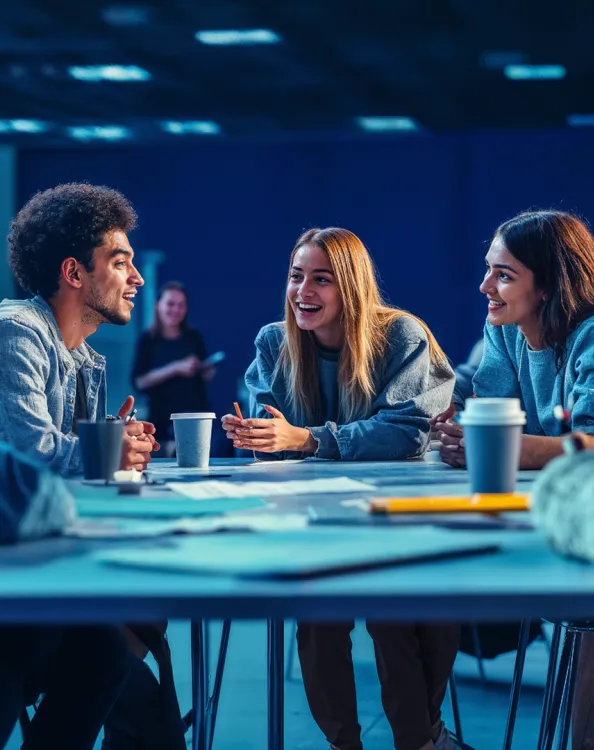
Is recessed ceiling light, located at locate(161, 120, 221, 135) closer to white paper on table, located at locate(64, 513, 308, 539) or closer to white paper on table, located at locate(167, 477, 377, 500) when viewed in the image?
white paper on table, located at locate(167, 477, 377, 500)

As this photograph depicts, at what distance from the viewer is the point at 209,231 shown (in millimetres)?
7902

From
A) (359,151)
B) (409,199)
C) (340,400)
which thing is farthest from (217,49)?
(340,400)

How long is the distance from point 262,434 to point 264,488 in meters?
0.65

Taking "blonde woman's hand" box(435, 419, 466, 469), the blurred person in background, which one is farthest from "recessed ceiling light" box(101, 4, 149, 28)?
"blonde woman's hand" box(435, 419, 466, 469)

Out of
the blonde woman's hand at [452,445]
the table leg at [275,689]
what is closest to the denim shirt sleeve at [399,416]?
the blonde woman's hand at [452,445]

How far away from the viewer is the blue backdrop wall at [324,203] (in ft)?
Answer: 23.5

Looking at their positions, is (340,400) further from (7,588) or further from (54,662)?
(7,588)

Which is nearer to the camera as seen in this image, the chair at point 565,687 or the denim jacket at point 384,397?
the chair at point 565,687

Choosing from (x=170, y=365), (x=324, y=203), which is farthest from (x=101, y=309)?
(x=324, y=203)

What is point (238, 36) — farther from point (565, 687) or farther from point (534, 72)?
point (565, 687)

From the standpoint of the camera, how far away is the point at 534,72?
8367mm

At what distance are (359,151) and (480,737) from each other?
229 inches

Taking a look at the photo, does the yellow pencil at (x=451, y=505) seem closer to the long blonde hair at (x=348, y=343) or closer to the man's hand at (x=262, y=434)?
the man's hand at (x=262, y=434)

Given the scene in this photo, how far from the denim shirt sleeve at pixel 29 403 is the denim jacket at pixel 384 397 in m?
0.69
